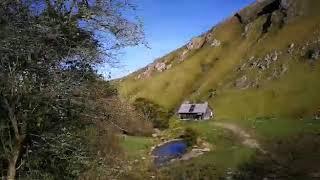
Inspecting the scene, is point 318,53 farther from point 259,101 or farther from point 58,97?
point 58,97

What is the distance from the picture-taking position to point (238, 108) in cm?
16988

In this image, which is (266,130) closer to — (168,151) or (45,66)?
(168,151)

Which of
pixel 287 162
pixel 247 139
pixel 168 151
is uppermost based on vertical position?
pixel 247 139

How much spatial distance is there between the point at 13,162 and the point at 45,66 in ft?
7.80

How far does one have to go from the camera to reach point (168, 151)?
84812 millimetres

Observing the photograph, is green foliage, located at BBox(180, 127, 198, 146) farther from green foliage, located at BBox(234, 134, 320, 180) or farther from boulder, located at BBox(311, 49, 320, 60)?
boulder, located at BBox(311, 49, 320, 60)

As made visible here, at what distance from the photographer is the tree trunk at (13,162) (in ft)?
36.5

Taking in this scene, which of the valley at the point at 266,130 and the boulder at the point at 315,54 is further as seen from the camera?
the boulder at the point at 315,54

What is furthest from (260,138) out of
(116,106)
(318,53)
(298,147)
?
(318,53)

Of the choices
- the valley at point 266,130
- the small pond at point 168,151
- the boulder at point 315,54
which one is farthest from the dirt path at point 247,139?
the boulder at point 315,54

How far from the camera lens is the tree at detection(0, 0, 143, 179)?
1066 centimetres

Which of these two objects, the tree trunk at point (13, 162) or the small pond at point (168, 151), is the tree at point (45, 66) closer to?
the tree trunk at point (13, 162)

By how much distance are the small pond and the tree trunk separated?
181 ft

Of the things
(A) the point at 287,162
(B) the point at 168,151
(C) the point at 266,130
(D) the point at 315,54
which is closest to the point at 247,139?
(C) the point at 266,130
